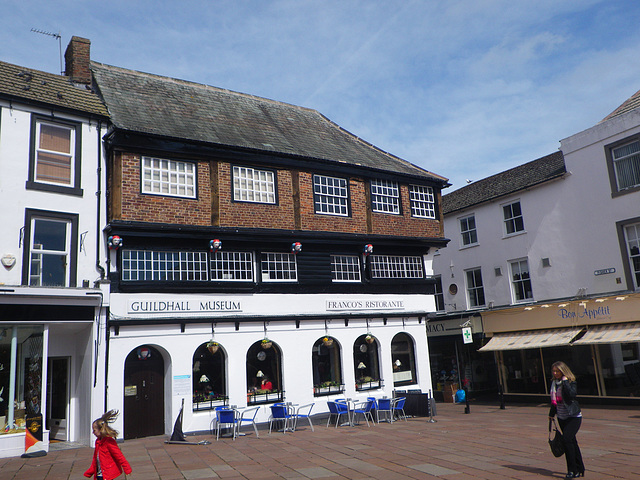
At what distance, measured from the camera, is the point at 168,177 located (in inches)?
630

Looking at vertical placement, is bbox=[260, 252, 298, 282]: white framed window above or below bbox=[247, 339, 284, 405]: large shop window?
above

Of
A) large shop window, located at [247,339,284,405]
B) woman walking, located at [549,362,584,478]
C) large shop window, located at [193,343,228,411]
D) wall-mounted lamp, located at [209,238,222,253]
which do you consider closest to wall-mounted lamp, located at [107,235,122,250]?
wall-mounted lamp, located at [209,238,222,253]

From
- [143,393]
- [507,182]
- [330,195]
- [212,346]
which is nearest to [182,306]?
[212,346]

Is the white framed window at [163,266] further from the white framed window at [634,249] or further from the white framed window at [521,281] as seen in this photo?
the white framed window at [634,249]

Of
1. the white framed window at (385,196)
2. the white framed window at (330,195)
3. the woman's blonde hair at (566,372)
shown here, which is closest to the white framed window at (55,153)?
the white framed window at (330,195)

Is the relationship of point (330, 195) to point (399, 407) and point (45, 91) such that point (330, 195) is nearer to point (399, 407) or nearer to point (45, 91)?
point (399, 407)

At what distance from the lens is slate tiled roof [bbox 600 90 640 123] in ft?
66.3

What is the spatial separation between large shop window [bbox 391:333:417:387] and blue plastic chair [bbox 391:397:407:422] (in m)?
1.07

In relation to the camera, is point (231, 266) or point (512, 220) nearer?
point (231, 266)

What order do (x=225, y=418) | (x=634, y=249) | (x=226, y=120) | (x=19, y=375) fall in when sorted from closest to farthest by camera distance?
(x=19, y=375)
(x=225, y=418)
(x=226, y=120)
(x=634, y=249)

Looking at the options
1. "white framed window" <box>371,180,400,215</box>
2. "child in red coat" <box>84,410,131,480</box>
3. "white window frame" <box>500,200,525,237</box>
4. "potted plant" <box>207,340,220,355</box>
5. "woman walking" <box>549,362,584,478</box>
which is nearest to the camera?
"child in red coat" <box>84,410,131,480</box>

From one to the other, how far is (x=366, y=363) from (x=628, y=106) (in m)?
13.9

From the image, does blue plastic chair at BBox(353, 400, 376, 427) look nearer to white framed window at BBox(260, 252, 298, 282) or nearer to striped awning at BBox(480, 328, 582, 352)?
white framed window at BBox(260, 252, 298, 282)

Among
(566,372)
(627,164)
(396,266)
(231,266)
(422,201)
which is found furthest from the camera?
(422,201)
